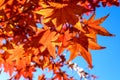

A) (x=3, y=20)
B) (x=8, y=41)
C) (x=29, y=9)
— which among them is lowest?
(x=8, y=41)

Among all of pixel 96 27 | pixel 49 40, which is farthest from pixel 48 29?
pixel 96 27

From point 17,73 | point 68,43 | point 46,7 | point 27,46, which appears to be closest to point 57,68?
→ point 17,73

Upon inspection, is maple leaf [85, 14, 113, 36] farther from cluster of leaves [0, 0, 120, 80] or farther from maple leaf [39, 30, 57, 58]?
maple leaf [39, 30, 57, 58]

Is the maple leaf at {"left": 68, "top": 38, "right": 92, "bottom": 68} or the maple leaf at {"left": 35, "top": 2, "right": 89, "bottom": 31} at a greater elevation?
the maple leaf at {"left": 35, "top": 2, "right": 89, "bottom": 31}

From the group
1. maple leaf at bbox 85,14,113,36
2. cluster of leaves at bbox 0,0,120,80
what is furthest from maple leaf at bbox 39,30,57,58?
maple leaf at bbox 85,14,113,36

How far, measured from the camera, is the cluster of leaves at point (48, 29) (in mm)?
1479

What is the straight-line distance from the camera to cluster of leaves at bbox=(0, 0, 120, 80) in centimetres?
148

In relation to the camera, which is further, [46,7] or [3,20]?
[3,20]

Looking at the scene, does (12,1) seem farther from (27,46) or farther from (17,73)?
(17,73)

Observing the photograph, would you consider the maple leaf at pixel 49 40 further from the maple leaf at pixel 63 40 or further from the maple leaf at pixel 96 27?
the maple leaf at pixel 96 27

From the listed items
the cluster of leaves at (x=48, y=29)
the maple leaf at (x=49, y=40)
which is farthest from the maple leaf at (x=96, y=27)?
the maple leaf at (x=49, y=40)

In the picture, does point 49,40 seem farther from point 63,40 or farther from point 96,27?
point 96,27

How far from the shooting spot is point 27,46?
2.10 metres

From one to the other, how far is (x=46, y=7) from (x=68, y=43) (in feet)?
0.99
